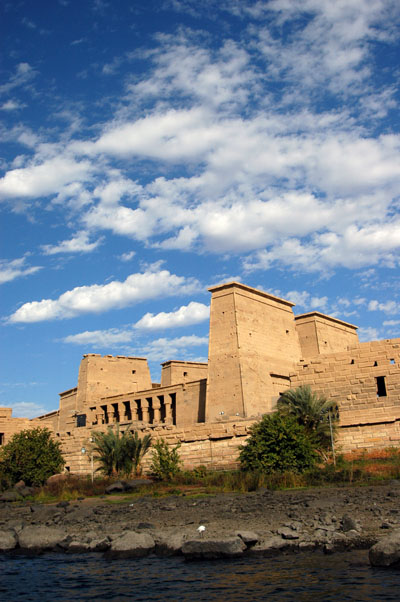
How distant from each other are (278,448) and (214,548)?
291 inches

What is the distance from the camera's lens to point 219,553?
9.00 metres

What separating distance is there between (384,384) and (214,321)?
27.5 feet

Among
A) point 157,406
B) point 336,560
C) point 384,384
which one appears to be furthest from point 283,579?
point 157,406

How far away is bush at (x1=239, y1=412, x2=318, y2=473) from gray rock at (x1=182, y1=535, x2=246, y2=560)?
22.8 ft

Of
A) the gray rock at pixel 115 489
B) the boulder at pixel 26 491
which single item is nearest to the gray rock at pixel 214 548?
the gray rock at pixel 115 489

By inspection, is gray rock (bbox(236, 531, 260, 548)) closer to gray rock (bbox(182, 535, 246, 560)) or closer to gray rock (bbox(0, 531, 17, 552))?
gray rock (bbox(182, 535, 246, 560))

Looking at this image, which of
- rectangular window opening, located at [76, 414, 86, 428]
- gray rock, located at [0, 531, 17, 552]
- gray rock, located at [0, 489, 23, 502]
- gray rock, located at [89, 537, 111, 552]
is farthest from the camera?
rectangular window opening, located at [76, 414, 86, 428]

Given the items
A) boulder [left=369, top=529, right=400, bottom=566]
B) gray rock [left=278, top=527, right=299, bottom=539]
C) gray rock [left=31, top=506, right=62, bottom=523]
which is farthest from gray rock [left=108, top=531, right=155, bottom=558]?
gray rock [left=31, top=506, right=62, bottom=523]

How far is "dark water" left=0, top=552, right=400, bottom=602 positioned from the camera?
7.11m

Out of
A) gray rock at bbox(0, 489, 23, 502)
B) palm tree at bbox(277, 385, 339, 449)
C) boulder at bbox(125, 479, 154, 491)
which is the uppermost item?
palm tree at bbox(277, 385, 339, 449)

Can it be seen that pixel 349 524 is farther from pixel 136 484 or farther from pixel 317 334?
pixel 317 334

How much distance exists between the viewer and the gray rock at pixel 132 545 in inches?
381

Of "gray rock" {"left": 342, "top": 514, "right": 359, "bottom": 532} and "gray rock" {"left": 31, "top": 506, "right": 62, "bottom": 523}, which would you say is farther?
"gray rock" {"left": 31, "top": 506, "right": 62, "bottom": 523}

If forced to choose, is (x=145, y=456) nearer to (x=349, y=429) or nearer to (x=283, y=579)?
(x=349, y=429)
